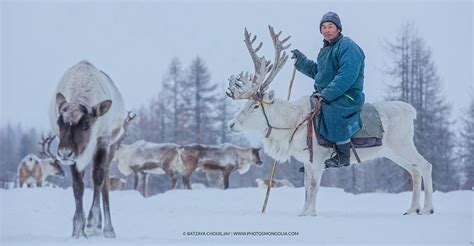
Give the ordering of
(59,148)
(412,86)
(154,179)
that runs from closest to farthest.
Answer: (59,148), (412,86), (154,179)

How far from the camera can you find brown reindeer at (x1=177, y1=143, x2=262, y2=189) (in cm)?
1769

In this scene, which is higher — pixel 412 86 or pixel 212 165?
pixel 412 86

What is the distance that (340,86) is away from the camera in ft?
17.8

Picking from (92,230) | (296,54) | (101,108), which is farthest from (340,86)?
(92,230)

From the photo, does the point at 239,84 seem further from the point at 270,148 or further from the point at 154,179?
the point at 154,179

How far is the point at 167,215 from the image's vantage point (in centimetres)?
603

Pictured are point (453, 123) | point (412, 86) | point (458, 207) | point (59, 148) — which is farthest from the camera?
point (453, 123)

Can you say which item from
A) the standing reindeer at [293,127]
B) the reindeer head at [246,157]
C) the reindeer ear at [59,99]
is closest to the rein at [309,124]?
the standing reindeer at [293,127]

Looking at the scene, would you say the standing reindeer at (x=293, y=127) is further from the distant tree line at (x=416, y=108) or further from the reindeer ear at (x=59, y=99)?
the reindeer ear at (x=59, y=99)

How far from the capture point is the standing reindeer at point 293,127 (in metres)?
6.22

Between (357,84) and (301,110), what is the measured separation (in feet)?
3.28

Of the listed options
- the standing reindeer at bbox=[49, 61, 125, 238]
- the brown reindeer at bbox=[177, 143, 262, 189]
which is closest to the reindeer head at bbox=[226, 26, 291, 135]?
the standing reindeer at bbox=[49, 61, 125, 238]

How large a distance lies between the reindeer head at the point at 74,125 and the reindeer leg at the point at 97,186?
288mm

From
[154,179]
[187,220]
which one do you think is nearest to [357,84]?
[187,220]
